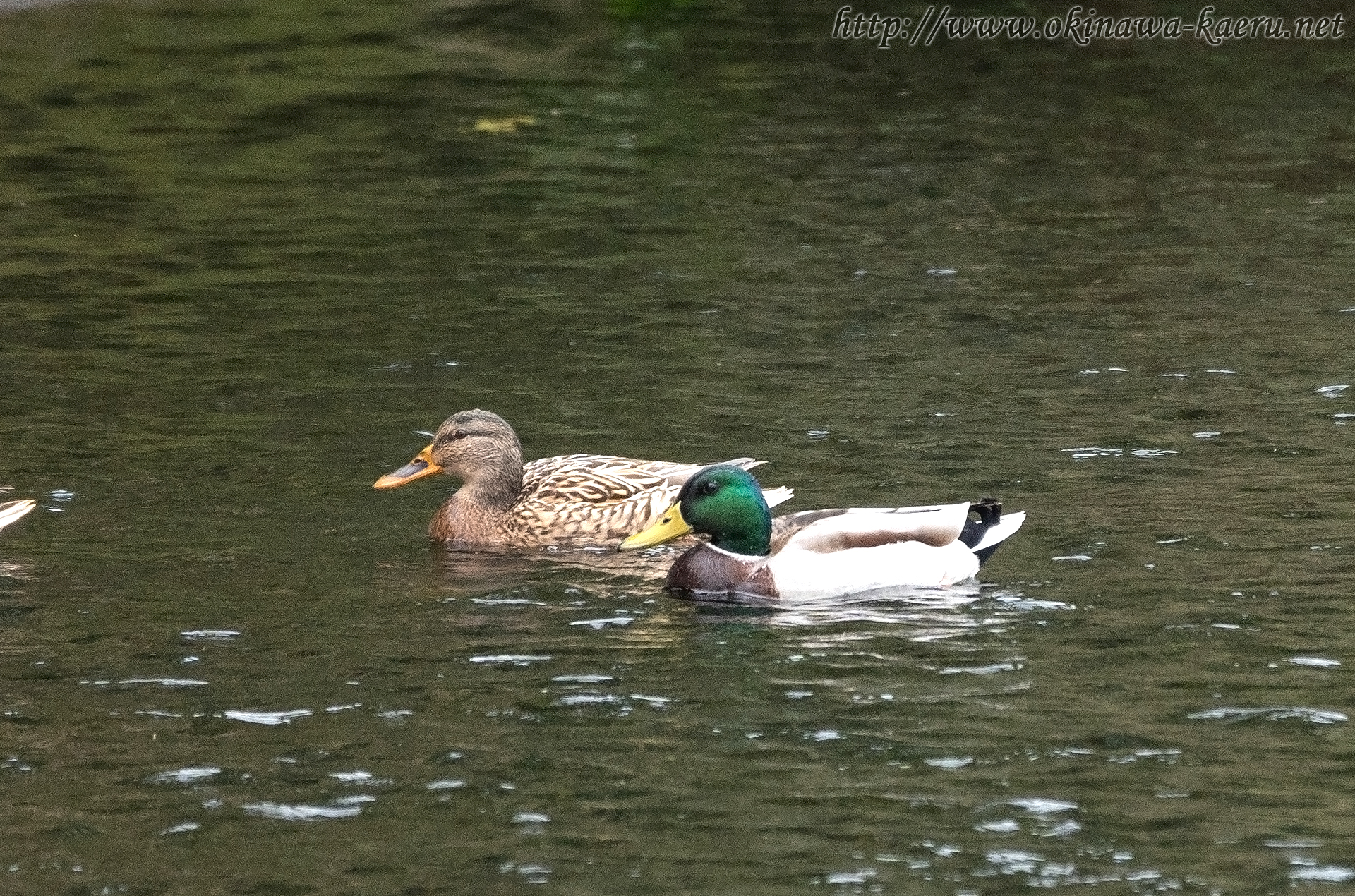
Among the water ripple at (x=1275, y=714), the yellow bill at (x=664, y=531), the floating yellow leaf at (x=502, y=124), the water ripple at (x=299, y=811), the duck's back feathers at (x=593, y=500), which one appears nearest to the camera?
the water ripple at (x=299, y=811)

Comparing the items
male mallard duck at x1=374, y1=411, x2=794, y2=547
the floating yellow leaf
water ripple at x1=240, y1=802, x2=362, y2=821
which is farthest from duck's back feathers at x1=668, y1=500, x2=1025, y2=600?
the floating yellow leaf

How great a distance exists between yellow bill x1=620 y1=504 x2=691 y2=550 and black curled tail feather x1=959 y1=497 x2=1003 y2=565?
1365 mm

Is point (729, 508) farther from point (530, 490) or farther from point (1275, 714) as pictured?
point (1275, 714)

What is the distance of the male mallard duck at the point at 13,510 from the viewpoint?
11324 millimetres

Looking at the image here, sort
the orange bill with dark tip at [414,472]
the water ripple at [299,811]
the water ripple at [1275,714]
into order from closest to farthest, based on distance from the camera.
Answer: the water ripple at [299,811], the water ripple at [1275,714], the orange bill with dark tip at [414,472]

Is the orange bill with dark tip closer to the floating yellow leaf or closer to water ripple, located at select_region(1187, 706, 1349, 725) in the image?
water ripple, located at select_region(1187, 706, 1349, 725)

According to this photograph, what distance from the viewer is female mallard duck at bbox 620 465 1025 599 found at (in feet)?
36.4

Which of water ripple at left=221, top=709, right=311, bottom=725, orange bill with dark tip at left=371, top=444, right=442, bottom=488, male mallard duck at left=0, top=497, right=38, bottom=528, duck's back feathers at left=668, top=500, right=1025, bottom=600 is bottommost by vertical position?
water ripple at left=221, top=709, right=311, bottom=725

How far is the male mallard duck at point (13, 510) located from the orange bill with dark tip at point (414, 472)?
6.74 ft

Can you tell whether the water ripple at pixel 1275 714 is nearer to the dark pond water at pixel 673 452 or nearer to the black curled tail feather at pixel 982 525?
the dark pond water at pixel 673 452

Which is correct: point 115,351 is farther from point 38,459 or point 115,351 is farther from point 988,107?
point 988,107

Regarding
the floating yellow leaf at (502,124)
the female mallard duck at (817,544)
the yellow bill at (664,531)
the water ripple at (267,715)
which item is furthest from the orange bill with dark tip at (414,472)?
the floating yellow leaf at (502,124)

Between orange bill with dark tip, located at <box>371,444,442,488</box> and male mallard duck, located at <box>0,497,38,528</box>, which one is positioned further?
orange bill with dark tip, located at <box>371,444,442,488</box>

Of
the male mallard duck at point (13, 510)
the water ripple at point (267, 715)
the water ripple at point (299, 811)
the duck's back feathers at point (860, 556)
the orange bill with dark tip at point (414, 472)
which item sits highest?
the male mallard duck at point (13, 510)
